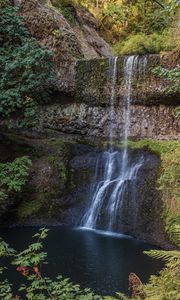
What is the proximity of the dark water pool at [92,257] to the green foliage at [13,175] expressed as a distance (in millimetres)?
1259

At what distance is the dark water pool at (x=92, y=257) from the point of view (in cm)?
815

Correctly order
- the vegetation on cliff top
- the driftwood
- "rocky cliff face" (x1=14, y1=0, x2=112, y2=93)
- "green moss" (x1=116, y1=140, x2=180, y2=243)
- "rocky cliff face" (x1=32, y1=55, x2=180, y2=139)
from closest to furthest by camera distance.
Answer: the driftwood < "green moss" (x1=116, y1=140, x2=180, y2=243) < "rocky cliff face" (x1=32, y1=55, x2=180, y2=139) < "rocky cliff face" (x1=14, y1=0, x2=112, y2=93) < the vegetation on cliff top

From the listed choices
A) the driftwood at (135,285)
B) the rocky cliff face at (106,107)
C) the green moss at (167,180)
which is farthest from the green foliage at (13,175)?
the driftwood at (135,285)

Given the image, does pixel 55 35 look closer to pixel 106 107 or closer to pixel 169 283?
pixel 106 107

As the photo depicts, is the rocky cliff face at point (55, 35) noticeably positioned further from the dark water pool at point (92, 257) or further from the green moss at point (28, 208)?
the dark water pool at point (92, 257)

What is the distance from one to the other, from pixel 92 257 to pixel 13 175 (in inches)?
159

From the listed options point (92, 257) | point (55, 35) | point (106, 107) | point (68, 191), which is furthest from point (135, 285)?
point (55, 35)

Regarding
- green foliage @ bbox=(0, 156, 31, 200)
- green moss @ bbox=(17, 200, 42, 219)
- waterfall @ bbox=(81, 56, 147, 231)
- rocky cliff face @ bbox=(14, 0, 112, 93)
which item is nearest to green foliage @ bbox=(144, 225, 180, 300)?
waterfall @ bbox=(81, 56, 147, 231)

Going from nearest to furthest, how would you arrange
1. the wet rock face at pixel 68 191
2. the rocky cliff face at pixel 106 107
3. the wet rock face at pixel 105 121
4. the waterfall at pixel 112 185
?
the wet rock face at pixel 68 191
the waterfall at pixel 112 185
the rocky cliff face at pixel 106 107
the wet rock face at pixel 105 121

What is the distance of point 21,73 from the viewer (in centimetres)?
1255

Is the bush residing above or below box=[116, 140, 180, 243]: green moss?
above

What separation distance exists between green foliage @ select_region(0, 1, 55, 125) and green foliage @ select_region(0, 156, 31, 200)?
1515 mm

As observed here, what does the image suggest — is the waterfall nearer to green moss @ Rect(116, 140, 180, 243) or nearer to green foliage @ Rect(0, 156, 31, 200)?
green moss @ Rect(116, 140, 180, 243)

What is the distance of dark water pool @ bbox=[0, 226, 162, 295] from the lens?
26.7ft
